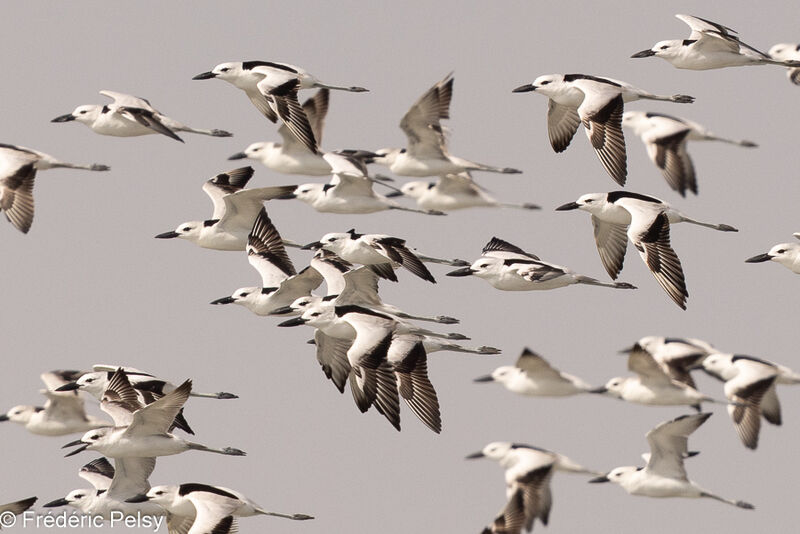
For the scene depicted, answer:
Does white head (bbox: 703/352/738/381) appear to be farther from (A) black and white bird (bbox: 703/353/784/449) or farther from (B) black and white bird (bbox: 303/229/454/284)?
(B) black and white bird (bbox: 303/229/454/284)

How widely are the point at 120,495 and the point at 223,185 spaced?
592 cm

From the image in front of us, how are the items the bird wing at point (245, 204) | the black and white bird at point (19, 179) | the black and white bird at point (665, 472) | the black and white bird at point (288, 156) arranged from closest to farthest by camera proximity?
1. the black and white bird at point (665, 472)
2. the black and white bird at point (19, 179)
3. the bird wing at point (245, 204)
4. the black and white bird at point (288, 156)

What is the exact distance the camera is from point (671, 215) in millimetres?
31594

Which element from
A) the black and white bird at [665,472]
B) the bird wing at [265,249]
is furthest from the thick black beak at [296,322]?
the black and white bird at [665,472]

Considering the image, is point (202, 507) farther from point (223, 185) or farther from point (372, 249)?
point (223, 185)

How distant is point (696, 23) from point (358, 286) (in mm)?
6558

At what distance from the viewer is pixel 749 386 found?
33031 mm

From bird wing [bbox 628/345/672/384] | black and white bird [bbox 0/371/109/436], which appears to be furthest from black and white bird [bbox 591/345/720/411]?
black and white bird [bbox 0/371/109/436]

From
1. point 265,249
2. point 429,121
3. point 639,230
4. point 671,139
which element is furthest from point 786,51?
point 265,249

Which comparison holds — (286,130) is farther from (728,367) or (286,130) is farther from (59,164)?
(728,367)

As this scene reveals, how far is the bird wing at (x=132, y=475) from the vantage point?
104 ft

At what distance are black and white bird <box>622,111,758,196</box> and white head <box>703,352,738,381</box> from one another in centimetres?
277

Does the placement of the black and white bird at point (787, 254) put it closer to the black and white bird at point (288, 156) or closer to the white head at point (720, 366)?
the white head at point (720, 366)

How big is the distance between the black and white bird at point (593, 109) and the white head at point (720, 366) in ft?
13.8
